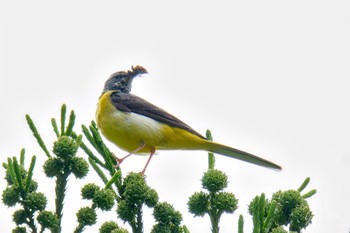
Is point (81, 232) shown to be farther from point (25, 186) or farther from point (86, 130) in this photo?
point (86, 130)

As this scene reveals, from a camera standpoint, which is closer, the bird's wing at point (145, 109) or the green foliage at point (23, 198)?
the green foliage at point (23, 198)

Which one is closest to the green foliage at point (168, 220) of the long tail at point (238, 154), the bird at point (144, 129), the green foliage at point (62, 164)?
the green foliage at point (62, 164)

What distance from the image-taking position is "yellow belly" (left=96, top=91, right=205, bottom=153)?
23.1 feet

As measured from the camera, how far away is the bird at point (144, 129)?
7035 millimetres

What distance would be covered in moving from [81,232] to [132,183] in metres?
0.43

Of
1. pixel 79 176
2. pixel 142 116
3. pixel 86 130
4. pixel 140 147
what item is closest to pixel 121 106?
pixel 142 116

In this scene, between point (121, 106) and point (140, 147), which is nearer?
point (140, 147)

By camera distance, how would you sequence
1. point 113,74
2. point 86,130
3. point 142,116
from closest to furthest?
point 86,130 → point 142,116 → point 113,74

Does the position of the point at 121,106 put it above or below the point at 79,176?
above

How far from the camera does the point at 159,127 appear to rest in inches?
291

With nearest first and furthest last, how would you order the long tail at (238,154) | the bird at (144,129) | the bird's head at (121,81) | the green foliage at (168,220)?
1. the green foliage at (168,220)
2. the long tail at (238,154)
3. the bird at (144,129)
4. the bird's head at (121,81)

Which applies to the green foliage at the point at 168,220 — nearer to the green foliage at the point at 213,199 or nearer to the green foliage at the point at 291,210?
the green foliage at the point at 213,199

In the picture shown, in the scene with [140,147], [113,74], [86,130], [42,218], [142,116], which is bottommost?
[42,218]

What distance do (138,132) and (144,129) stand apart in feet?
0.38
